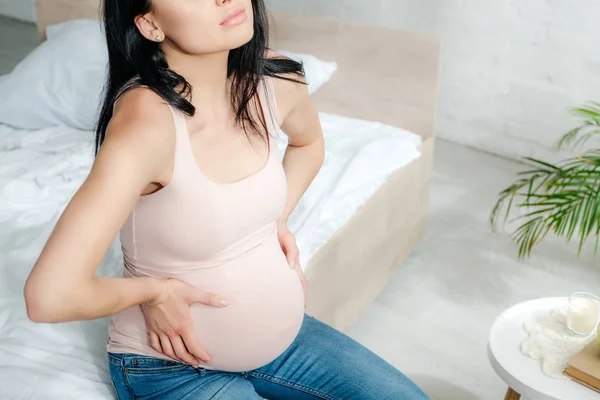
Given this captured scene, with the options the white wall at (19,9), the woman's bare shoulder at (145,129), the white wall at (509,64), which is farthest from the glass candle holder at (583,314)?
the white wall at (19,9)

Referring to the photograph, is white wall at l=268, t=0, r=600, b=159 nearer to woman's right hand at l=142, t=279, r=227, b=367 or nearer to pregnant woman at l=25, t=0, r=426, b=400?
pregnant woman at l=25, t=0, r=426, b=400

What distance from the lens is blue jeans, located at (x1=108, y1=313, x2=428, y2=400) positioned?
3.74 ft

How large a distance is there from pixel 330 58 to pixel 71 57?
0.87m

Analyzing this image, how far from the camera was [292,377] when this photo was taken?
1.23 m

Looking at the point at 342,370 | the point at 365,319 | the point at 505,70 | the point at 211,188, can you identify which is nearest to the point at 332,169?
the point at 365,319

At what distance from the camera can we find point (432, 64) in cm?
224

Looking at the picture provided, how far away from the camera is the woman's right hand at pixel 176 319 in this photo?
1.10 metres

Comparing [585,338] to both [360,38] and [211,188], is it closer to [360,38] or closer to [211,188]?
[211,188]

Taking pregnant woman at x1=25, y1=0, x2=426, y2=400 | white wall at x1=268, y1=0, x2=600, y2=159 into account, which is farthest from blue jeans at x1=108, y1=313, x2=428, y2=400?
white wall at x1=268, y1=0, x2=600, y2=159

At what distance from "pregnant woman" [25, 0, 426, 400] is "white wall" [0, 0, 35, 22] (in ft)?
13.6

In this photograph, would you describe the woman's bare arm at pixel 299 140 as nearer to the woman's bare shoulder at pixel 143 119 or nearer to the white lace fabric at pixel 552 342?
the woman's bare shoulder at pixel 143 119

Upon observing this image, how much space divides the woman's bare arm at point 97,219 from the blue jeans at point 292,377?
183 mm

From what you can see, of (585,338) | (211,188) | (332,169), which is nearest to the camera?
(211,188)

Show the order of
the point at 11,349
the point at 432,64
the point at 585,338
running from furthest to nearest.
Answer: the point at 432,64, the point at 585,338, the point at 11,349
